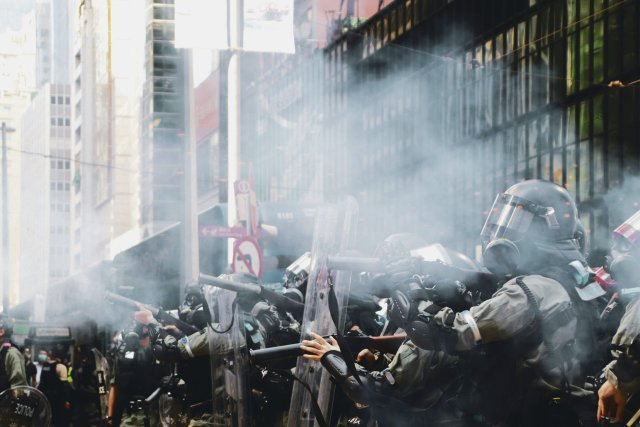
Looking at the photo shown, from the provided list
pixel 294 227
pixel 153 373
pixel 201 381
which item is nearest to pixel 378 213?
pixel 294 227

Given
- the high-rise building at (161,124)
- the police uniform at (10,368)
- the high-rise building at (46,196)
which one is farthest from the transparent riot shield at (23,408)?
the high-rise building at (46,196)

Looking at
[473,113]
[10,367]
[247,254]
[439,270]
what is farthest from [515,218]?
[473,113]

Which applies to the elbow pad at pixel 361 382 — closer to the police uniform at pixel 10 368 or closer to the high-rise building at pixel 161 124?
the police uniform at pixel 10 368

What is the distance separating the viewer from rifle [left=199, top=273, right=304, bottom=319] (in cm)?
706

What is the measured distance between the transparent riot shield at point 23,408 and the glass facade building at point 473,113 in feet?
27.9

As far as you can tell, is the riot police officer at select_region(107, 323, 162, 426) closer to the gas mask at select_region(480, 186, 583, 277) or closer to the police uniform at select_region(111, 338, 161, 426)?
the police uniform at select_region(111, 338, 161, 426)

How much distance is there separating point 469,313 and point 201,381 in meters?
3.97

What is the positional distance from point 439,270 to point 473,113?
19.1 metres

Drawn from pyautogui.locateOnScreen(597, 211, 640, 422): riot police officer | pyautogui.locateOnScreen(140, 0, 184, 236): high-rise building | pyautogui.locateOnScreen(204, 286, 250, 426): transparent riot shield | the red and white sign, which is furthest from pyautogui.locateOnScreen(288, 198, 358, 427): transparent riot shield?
pyautogui.locateOnScreen(140, 0, 184, 236): high-rise building

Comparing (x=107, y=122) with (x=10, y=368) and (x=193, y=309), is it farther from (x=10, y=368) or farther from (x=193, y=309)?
(x=193, y=309)

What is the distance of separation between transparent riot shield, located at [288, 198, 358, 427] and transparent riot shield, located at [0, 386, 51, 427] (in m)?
4.96

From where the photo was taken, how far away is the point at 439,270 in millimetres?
5234

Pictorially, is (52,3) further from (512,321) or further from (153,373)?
(512,321)

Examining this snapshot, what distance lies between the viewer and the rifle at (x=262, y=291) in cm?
706
